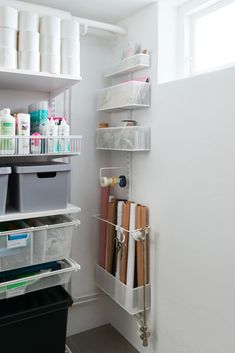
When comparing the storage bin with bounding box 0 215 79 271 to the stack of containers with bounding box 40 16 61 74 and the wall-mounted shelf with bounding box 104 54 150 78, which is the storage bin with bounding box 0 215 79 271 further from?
the wall-mounted shelf with bounding box 104 54 150 78

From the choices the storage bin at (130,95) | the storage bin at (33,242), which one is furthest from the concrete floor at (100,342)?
the storage bin at (130,95)

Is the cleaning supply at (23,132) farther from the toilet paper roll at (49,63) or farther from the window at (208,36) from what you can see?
the window at (208,36)

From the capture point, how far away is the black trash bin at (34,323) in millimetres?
1478

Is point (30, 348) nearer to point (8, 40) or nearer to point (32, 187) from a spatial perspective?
point (32, 187)

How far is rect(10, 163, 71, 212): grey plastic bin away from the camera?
4.68ft

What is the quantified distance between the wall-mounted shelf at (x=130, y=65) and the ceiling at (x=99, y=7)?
28 cm

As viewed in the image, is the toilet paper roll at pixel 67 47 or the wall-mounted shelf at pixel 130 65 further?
the wall-mounted shelf at pixel 130 65

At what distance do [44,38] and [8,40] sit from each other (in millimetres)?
167

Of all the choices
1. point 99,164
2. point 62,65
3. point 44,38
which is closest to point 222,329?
point 99,164

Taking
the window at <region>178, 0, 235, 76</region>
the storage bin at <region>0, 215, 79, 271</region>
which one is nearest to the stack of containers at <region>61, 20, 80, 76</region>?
the window at <region>178, 0, 235, 76</region>

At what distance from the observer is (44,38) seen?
144cm

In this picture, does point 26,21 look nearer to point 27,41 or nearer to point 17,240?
point 27,41

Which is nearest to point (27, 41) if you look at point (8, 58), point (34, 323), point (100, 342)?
point (8, 58)

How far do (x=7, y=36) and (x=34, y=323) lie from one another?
4.39 ft
